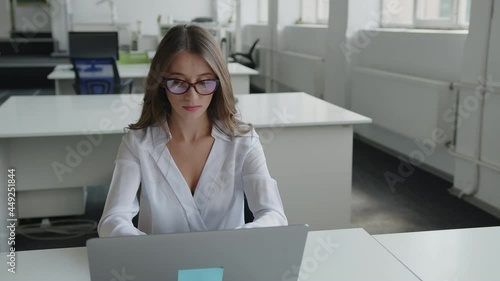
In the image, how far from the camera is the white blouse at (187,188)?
5.13 ft

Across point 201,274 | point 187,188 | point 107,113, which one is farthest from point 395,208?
point 201,274

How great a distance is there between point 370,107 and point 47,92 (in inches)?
255

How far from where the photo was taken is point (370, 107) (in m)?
5.68

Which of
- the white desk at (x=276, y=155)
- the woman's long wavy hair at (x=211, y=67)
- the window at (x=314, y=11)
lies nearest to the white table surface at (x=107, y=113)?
the white desk at (x=276, y=155)

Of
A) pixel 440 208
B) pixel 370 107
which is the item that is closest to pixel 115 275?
pixel 440 208

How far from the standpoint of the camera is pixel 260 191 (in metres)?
1.61

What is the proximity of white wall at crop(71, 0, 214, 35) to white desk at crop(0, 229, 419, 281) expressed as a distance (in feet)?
35.8

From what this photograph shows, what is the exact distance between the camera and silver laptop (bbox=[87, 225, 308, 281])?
963mm

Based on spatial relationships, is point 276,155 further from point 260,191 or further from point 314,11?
point 314,11

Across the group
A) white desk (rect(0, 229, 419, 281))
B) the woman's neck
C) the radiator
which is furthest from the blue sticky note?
the radiator

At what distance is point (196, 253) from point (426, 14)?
15.8 ft

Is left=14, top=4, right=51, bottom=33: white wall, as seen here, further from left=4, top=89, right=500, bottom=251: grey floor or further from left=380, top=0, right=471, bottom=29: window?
left=4, top=89, right=500, bottom=251: grey floor

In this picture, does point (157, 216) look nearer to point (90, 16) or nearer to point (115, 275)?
point (115, 275)

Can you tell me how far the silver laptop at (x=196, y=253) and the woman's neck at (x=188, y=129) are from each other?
2.32 ft
